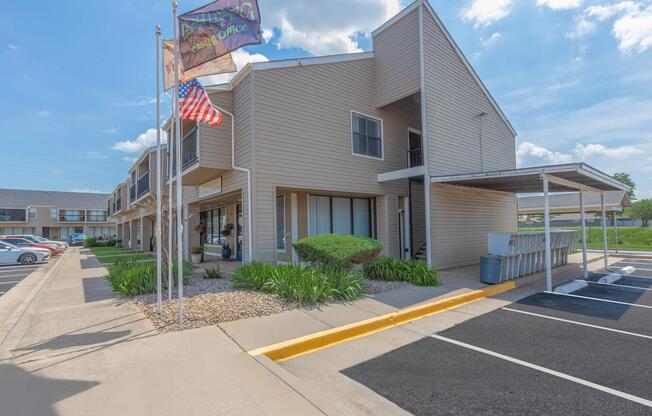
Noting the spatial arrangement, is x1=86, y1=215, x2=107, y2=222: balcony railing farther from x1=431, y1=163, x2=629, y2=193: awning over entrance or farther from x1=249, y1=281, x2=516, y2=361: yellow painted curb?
x1=249, y1=281, x2=516, y2=361: yellow painted curb

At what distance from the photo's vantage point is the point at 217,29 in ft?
18.9

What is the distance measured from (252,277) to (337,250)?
2.04 metres

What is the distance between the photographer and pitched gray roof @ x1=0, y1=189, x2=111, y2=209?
56.0 meters

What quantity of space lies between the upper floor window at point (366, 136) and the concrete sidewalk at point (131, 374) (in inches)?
338

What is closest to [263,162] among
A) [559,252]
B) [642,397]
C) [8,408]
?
[8,408]

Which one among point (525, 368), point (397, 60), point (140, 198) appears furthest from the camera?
point (140, 198)

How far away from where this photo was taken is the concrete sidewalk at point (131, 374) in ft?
10.4

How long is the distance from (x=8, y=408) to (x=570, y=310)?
8565 mm

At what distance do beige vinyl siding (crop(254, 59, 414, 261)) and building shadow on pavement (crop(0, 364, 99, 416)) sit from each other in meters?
6.04

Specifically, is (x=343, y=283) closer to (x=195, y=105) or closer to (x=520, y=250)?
(x=195, y=105)

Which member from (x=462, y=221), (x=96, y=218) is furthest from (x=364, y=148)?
(x=96, y=218)

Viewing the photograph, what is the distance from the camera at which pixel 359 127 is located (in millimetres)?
12367

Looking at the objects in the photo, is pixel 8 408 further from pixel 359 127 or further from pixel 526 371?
pixel 359 127

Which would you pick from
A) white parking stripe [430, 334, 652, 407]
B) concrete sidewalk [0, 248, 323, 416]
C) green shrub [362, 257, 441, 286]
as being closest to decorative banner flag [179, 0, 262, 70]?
concrete sidewalk [0, 248, 323, 416]
